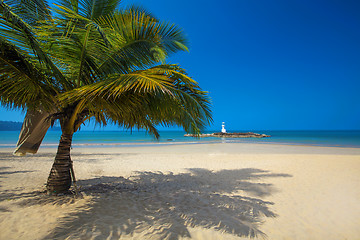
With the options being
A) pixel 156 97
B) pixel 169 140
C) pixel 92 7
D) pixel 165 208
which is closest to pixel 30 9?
pixel 92 7

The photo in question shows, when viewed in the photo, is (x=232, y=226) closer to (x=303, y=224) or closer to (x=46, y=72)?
(x=303, y=224)

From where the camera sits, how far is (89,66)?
459 cm

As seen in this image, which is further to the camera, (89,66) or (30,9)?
(89,66)

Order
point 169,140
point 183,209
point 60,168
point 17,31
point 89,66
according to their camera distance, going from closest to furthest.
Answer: point 17,31, point 183,209, point 89,66, point 60,168, point 169,140

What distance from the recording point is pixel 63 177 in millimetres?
4816

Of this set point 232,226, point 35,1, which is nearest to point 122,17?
point 35,1

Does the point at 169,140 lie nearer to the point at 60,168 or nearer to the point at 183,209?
the point at 60,168

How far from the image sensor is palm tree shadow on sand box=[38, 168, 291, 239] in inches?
128

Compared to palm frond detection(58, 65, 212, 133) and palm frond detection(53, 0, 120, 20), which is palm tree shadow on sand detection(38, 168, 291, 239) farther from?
palm frond detection(53, 0, 120, 20)

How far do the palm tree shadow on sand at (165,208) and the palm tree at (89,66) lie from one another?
5.00ft

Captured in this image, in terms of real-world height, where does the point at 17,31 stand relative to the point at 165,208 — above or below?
above

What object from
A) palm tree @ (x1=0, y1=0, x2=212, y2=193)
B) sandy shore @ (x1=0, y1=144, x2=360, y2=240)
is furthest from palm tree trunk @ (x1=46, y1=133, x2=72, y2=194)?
sandy shore @ (x1=0, y1=144, x2=360, y2=240)

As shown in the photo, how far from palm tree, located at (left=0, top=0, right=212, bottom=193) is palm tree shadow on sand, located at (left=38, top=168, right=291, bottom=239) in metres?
1.52

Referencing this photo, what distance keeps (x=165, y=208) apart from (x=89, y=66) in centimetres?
374
